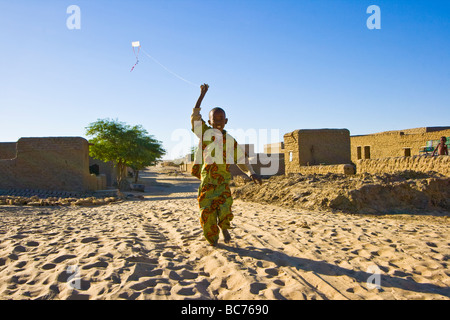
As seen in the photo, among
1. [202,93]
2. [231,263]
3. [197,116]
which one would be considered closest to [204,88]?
[202,93]

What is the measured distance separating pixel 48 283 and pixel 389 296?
2.45m

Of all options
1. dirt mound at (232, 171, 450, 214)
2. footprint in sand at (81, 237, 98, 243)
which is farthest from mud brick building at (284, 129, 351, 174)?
footprint in sand at (81, 237, 98, 243)

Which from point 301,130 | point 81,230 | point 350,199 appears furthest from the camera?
point 301,130

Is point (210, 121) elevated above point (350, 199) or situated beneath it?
elevated above

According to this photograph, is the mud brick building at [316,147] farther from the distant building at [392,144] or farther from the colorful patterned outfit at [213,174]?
the colorful patterned outfit at [213,174]

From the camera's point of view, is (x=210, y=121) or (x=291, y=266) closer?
(x=291, y=266)

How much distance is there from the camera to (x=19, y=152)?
42.3 feet

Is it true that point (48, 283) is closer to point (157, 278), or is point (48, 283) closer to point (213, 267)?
point (157, 278)

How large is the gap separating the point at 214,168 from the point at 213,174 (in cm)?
7

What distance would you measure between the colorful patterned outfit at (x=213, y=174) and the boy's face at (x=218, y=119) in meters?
0.06

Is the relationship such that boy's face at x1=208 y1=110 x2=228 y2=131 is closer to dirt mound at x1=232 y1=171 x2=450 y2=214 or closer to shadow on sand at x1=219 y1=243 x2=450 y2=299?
shadow on sand at x1=219 y1=243 x2=450 y2=299

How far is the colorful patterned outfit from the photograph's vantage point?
11.0 feet

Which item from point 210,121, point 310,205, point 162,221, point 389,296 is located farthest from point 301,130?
point 389,296
